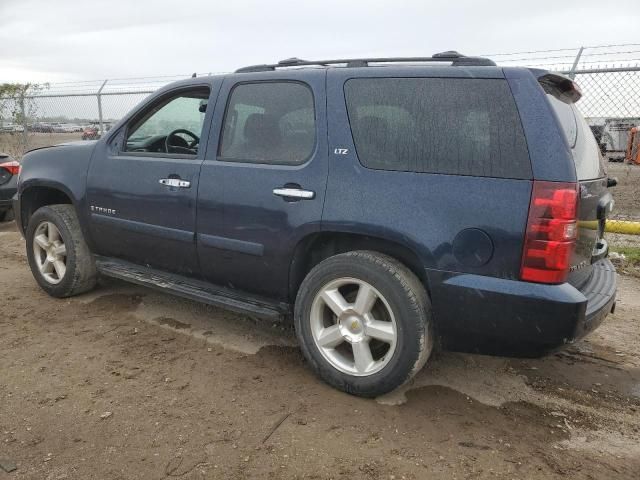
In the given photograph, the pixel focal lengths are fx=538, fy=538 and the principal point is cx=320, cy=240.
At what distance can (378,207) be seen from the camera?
2750 mm

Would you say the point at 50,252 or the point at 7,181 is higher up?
the point at 7,181

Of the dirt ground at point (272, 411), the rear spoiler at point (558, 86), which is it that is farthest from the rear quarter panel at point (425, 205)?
the dirt ground at point (272, 411)

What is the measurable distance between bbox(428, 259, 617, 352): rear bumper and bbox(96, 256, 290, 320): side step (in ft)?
3.42

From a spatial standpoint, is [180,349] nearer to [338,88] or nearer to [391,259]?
[391,259]

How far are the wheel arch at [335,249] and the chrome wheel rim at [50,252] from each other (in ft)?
7.41

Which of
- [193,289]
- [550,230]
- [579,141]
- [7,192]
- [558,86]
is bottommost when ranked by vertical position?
[193,289]

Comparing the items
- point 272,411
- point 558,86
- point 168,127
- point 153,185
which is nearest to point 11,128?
point 168,127

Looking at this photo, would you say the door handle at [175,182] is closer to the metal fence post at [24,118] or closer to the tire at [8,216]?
the tire at [8,216]

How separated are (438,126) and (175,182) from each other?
177 centimetres

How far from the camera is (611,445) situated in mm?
2535

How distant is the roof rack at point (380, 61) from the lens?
9.07 feet

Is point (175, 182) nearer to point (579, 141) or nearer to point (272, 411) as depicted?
point (272, 411)

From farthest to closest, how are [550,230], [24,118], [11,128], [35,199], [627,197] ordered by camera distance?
[11,128], [24,118], [627,197], [35,199], [550,230]

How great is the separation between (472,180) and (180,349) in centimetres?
215
